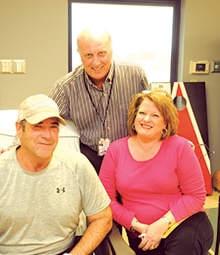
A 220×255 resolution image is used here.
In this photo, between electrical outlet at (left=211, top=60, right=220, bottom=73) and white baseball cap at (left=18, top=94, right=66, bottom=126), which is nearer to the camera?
white baseball cap at (left=18, top=94, right=66, bottom=126)

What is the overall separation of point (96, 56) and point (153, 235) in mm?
977

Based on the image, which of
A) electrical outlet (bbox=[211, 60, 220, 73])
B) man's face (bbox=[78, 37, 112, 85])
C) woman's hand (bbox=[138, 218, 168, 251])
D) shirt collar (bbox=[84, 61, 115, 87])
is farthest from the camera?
electrical outlet (bbox=[211, 60, 220, 73])

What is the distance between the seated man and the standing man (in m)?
0.53

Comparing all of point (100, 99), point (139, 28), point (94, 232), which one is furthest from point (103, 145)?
point (139, 28)

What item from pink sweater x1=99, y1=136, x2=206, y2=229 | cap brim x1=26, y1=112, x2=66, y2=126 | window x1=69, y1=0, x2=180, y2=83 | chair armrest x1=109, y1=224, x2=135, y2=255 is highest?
window x1=69, y1=0, x2=180, y2=83

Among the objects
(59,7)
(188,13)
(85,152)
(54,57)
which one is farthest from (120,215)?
(188,13)

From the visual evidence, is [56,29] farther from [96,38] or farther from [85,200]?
[85,200]

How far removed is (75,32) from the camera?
3.46 m

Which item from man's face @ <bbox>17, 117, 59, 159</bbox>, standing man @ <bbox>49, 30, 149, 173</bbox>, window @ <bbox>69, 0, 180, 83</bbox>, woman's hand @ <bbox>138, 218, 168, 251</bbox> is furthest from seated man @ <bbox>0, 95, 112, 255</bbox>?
window @ <bbox>69, 0, 180, 83</bbox>

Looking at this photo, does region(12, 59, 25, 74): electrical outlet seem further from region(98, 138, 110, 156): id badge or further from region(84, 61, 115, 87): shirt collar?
region(98, 138, 110, 156): id badge

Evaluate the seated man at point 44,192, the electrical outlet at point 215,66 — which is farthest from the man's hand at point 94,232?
the electrical outlet at point 215,66

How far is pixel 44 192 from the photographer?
140cm

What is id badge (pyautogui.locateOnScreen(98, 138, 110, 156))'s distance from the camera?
199cm

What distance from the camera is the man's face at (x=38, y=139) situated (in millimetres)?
1367
